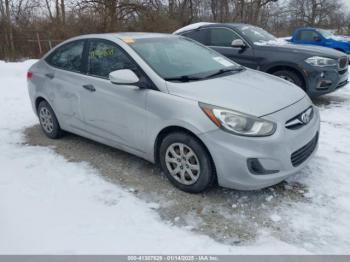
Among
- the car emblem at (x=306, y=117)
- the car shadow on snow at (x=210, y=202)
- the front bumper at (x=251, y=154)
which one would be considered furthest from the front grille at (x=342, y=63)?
the front bumper at (x=251, y=154)

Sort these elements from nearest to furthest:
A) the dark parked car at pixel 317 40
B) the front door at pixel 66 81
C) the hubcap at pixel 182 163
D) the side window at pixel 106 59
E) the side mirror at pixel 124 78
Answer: the hubcap at pixel 182 163 → the side mirror at pixel 124 78 → the side window at pixel 106 59 → the front door at pixel 66 81 → the dark parked car at pixel 317 40

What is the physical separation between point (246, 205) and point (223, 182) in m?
0.36

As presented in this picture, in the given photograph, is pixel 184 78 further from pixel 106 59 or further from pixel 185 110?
pixel 106 59

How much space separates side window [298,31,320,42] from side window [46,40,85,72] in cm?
1172

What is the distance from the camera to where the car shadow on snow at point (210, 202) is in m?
3.00

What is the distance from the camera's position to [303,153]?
3.38m

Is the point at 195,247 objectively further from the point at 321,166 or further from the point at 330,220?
the point at 321,166

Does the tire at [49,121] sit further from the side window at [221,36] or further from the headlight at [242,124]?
the side window at [221,36]

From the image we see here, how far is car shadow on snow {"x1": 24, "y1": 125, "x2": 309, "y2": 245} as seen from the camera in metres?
3.00

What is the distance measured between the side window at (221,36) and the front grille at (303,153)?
4.17 meters

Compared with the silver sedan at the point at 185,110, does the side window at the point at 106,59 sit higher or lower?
higher

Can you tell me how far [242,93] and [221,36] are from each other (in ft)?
14.4

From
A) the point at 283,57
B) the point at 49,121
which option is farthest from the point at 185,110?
the point at 283,57

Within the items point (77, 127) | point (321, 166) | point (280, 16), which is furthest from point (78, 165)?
point (280, 16)
